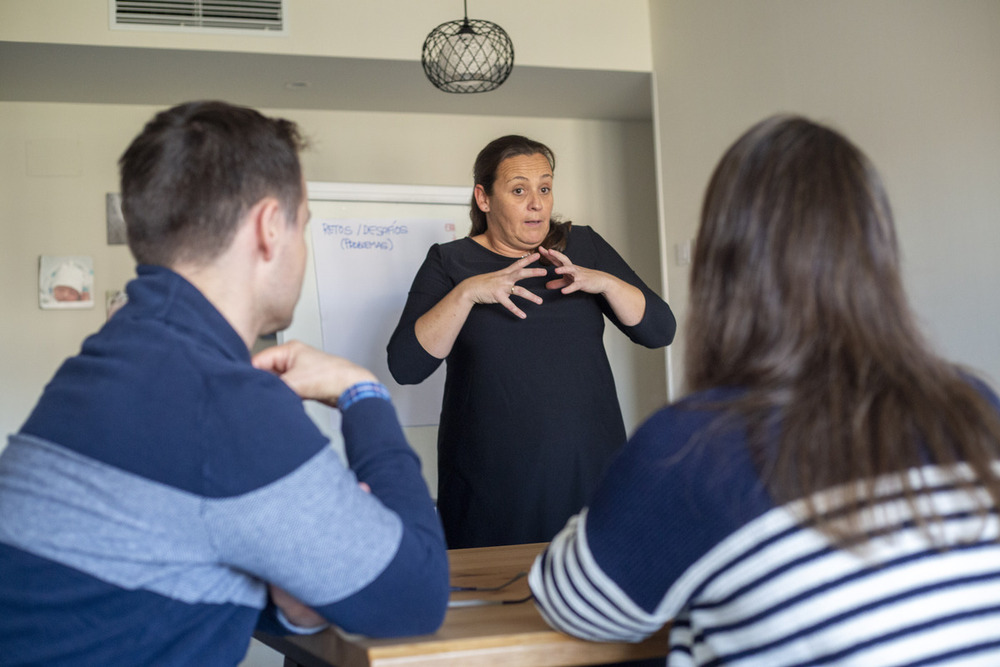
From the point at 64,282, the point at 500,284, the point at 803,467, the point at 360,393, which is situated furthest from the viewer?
the point at 64,282

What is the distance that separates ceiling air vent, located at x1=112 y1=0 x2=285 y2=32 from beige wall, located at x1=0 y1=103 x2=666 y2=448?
1.91ft

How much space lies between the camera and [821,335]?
2.67 ft

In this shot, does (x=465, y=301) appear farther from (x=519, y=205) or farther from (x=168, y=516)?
(x=168, y=516)

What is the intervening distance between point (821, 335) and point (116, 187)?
4.07 m

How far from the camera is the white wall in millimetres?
2312

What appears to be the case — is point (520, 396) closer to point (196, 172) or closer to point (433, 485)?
point (196, 172)

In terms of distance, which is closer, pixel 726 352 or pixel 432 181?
pixel 726 352

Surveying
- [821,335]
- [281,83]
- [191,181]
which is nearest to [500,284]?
[191,181]

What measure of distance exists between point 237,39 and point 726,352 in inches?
128

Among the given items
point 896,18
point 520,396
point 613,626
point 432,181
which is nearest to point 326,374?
point 613,626

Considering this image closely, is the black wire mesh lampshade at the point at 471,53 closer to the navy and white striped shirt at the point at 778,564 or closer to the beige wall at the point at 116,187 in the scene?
the beige wall at the point at 116,187

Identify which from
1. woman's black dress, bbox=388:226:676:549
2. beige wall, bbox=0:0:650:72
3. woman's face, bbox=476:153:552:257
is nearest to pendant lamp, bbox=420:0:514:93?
beige wall, bbox=0:0:650:72

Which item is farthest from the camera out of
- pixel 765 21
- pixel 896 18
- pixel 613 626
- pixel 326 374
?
pixel 765 21

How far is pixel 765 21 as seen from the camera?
10.8ft
